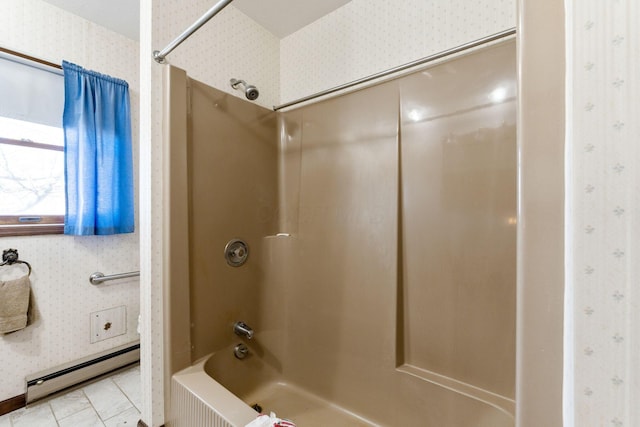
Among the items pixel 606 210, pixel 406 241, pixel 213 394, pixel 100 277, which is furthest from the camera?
pixel 100 277

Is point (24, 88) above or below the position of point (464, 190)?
above

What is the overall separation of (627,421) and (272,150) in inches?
68.2

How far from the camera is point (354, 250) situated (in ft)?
4.89

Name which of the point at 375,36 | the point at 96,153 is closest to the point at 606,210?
the point at 375,36

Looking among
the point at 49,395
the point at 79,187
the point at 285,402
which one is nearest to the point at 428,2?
the point at 285,402

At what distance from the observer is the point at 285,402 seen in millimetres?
1556

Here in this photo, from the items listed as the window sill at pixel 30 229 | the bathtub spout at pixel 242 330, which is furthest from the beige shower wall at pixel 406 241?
the window sill at pixel 30 229

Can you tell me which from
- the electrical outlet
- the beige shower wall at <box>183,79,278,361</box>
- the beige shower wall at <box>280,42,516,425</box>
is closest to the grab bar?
the electrical outlet

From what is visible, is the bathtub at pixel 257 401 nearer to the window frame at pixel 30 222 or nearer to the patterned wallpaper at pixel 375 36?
the window frame at pixel 30 222

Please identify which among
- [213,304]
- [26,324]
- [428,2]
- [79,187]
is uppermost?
[428,2]

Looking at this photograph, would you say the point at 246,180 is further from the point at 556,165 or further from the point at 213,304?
the point at 556,165

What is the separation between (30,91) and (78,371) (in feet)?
6.04

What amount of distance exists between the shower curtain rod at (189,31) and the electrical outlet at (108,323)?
6.07ft

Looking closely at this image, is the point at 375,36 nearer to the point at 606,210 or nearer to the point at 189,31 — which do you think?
the point at 189,31
